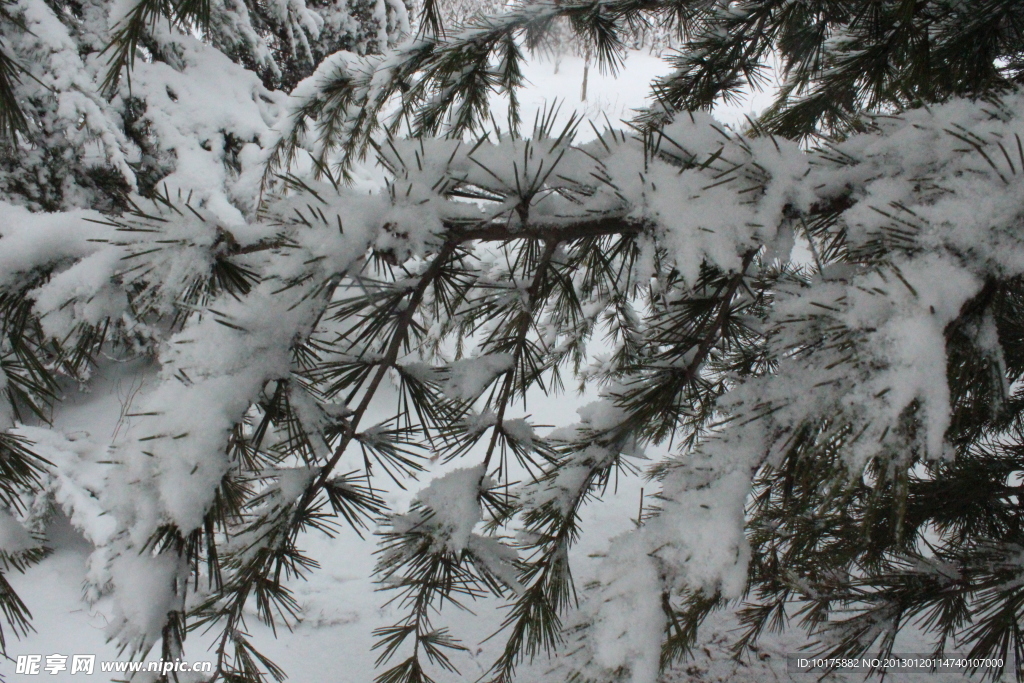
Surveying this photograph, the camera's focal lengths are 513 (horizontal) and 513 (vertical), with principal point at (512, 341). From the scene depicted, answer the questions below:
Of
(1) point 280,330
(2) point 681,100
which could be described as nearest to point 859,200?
(1) point 280,330

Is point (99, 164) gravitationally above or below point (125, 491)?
above

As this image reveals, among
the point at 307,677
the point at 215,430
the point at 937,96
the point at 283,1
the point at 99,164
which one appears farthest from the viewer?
the point at 283,1

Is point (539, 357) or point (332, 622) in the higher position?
point (539, 357)

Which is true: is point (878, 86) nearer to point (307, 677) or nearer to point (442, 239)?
point (442, 239)

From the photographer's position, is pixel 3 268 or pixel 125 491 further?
pixel 3 268

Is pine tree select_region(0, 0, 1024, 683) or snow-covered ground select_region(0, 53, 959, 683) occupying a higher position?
pine tree select_region(0, 0, 1024, 683)

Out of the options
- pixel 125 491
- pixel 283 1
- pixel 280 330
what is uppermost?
pixel 283 1

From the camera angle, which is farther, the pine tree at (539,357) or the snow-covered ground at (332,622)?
the snow-covered ground at (332,622)

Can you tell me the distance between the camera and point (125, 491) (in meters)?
0.50

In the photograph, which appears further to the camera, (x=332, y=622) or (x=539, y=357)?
(x=332, y=622)

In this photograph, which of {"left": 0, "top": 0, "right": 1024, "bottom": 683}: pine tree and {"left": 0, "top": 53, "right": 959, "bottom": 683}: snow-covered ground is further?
{"left": 0, "top": 53, "right": 959, "bottom": 683}: snow-covered ground

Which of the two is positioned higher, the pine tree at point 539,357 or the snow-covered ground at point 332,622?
the pine tree at point 539,357

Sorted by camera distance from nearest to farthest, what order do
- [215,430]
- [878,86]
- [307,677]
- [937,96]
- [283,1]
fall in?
[215,430], [937,96], [878,86], [307,677], [283,1]

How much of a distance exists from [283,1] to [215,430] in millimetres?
4215
